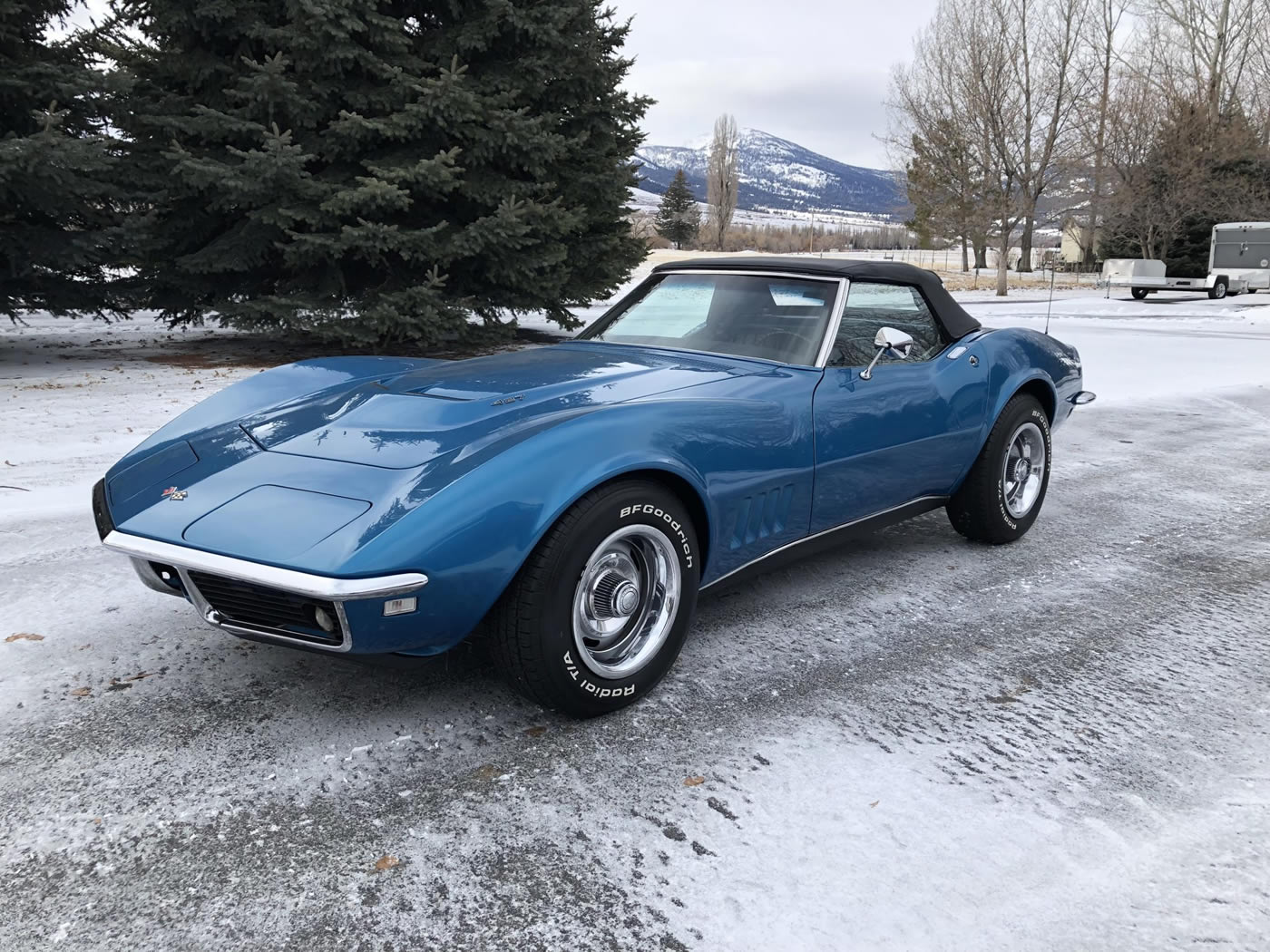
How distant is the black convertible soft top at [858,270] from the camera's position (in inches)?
156

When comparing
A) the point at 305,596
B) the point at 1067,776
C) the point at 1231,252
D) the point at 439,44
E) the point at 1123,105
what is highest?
the point at 1123,105

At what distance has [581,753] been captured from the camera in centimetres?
261

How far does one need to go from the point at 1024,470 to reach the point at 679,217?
7199 cm

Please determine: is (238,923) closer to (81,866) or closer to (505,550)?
(81,866)

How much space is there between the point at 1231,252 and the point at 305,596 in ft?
110

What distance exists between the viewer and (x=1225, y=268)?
95.4 feet

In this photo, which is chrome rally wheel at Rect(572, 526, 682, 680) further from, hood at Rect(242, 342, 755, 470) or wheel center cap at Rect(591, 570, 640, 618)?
hood at Rect(242, 342, 755, 470)

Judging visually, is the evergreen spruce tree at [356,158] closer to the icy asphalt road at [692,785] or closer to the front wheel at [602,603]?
the icy asphalt road at [692,785]

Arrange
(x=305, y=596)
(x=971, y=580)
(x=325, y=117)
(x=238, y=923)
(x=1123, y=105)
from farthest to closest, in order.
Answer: (x=1123, y=105)
(x=325, y=117)
(x=971, y=580)
(x=305, y=596)
(x=238, y=923)

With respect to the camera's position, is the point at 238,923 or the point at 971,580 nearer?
the point at 238,923

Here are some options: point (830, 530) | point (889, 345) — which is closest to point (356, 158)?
point (889, 345)

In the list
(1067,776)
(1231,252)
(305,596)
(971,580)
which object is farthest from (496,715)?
(1231,252)

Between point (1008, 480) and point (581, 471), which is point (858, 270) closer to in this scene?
point (1008, 480)

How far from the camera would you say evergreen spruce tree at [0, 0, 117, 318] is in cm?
877
